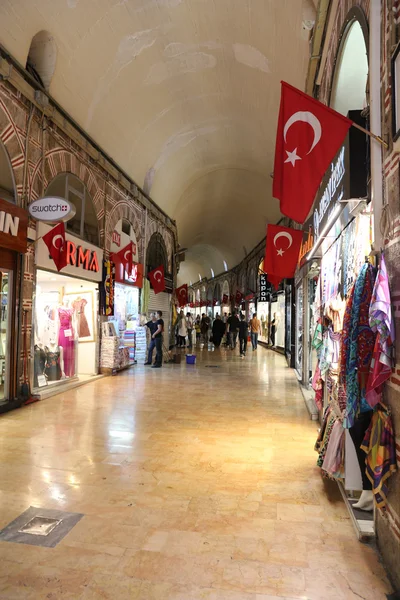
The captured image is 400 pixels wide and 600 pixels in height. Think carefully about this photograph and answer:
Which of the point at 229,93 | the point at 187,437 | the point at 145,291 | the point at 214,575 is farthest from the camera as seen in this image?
the point at 145,291

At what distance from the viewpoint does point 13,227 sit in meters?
5.91

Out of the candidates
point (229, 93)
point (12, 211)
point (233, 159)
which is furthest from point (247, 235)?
point (12, 211)

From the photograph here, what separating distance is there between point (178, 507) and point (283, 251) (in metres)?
5.39

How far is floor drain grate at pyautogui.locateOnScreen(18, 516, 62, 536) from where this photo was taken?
2.60 meters

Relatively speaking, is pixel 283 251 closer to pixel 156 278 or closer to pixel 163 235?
pixel 156 278

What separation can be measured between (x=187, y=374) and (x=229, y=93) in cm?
644

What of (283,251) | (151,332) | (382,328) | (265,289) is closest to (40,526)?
(382,328)

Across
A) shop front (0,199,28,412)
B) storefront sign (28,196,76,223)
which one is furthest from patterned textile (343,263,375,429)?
shop front (0,199,28,412)

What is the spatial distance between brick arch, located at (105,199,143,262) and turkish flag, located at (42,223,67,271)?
2.50m

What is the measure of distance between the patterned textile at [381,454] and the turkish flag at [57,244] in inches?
225

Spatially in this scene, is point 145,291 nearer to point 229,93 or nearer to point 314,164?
point 229,93

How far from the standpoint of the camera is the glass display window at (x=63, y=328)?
728 centimetres

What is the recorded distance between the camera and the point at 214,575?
85.9 inches

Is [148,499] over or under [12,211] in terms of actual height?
under
